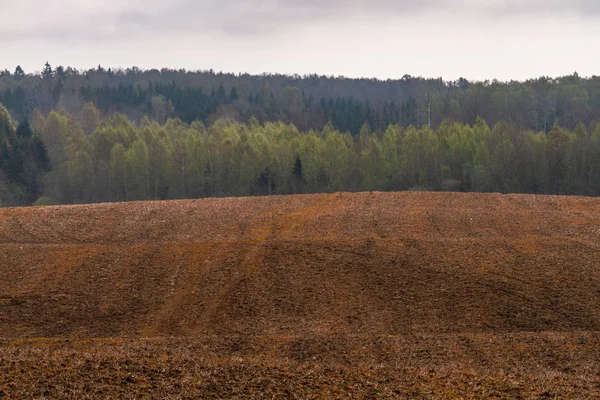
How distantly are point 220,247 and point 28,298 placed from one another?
823 cm

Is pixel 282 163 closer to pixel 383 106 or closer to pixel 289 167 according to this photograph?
pixel 289 167

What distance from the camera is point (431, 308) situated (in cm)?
2362

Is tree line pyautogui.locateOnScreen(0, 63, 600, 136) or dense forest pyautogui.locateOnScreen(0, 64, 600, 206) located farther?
tree line pyautogui.locateOnScreen(0, 63, 600, 136)

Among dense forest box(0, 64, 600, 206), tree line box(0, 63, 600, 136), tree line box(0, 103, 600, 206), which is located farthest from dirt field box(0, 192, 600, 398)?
tree line box(0, 63, 600, 136)

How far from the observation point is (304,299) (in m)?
24.5

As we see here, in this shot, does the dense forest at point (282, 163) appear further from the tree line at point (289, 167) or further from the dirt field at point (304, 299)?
the dirt field at point (304, 299)

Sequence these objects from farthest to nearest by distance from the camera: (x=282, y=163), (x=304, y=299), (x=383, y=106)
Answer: (x=383, y=106)
(x=282, y=163)
(x=304, y=299)

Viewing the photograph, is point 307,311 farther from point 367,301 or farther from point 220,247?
point 220,247

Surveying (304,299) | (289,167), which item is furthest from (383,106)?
(304,299)

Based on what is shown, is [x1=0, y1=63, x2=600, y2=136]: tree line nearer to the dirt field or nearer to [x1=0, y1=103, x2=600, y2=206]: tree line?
[x1=0, y1=103, x2=600, y2=206]: tree line

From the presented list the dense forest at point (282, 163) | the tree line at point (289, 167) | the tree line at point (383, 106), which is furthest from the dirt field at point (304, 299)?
the tree line at point (383, 106)

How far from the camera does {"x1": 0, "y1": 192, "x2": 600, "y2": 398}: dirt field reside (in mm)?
14117

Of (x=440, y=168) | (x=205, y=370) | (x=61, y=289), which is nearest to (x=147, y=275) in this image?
(x=61, y=289)

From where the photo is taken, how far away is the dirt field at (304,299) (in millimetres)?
14117
